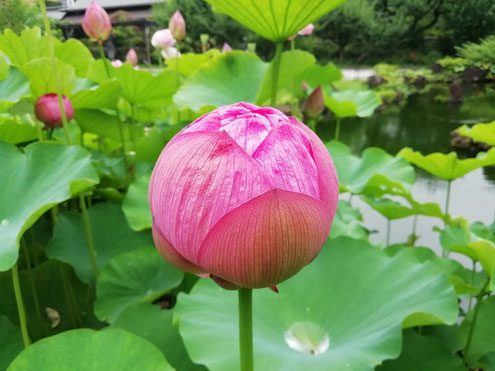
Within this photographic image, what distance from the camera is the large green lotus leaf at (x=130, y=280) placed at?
58 centimetres

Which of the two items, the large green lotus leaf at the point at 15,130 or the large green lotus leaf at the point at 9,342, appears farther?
the large green lotus leaf at the point at 15,130

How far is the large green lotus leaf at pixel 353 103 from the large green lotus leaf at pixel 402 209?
31 centimetres

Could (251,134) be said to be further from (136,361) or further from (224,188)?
(136,361)

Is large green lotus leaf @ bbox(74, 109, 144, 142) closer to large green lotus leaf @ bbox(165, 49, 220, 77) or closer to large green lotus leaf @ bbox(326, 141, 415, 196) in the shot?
large green lotus leaf @ bbox(165, 49, 220, 77)

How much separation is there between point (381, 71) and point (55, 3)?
3003 mm

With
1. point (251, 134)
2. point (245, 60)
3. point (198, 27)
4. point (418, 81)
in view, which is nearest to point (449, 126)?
point (418, 81)

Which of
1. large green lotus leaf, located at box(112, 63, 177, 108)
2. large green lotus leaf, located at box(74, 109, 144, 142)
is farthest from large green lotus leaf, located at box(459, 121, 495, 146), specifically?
large green lotus leaf, located at box(74, 109, 144, 142)

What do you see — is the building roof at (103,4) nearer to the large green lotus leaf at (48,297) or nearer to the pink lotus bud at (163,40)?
the pink lotus bud at (163,40)

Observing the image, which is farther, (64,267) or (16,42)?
(16,42)

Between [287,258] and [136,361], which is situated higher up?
[287,258]

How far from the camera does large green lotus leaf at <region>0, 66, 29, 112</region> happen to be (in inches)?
21.7

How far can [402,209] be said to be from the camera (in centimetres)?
90

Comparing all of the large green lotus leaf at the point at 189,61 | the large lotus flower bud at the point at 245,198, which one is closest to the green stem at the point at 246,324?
the large lotus flower bud at the point at 245,198

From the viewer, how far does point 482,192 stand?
111 centimetres
